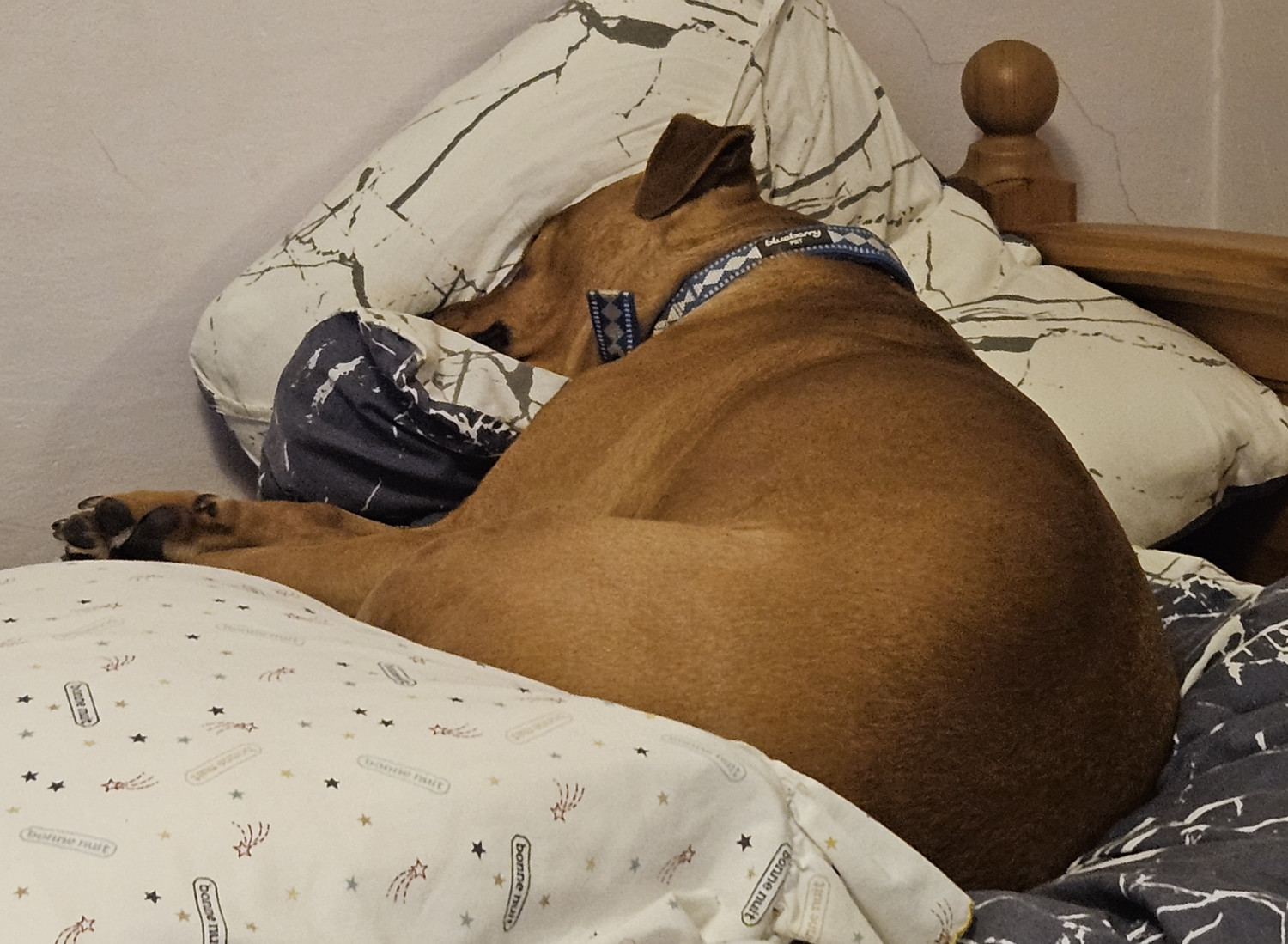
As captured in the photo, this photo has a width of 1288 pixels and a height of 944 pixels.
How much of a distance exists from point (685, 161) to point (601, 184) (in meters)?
0.18

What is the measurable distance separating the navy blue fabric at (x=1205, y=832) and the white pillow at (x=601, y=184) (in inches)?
16.2

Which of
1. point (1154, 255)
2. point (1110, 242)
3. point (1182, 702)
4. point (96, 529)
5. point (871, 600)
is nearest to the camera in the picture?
point (871, 600)

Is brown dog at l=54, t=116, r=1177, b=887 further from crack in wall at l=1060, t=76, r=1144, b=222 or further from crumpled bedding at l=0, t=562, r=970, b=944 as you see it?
crack in wall at l=1060, t=76, r=1144, b=222

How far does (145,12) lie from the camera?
1944 mm

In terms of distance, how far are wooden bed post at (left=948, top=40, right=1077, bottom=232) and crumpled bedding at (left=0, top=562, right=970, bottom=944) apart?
1.95m

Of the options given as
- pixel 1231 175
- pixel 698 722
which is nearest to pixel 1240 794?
pixel 698 722

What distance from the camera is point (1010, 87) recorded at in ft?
8.45

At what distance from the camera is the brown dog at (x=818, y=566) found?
1.12 metres

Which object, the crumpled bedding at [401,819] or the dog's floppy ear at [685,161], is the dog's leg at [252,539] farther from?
the dog's floppy ear at [685,161]

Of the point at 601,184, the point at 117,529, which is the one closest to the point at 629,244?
the point at 601,184

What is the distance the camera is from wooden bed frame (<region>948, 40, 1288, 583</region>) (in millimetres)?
2160

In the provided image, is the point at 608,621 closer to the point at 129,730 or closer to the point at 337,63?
the point at 129,730

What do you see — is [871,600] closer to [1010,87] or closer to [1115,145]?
[1010,87]

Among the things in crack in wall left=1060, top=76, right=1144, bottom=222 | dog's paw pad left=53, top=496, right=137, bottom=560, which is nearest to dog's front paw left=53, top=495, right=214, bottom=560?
dog's paw pad left=53, top=496, right=137, bottom=560
